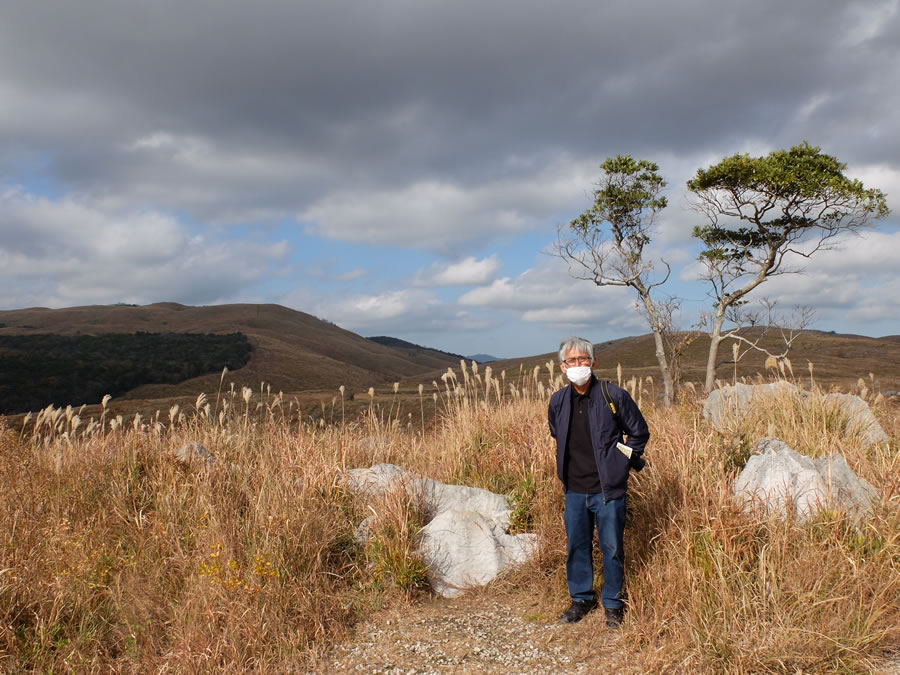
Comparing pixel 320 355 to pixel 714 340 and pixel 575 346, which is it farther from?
pixel 575 346

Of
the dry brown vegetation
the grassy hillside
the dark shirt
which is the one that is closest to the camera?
the dry brown vegetation

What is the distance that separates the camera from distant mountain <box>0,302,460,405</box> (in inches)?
2995

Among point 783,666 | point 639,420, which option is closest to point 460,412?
point 639,420

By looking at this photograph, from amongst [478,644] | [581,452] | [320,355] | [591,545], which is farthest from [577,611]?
[320,355]

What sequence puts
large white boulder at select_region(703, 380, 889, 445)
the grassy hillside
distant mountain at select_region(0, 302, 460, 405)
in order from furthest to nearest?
1. distant mountain at select_region(0, 302, 460, 405)
2. the grassy hillside
3. large white boulder at select_region(703, 380, 889, 445)

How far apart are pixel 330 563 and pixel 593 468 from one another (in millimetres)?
2526

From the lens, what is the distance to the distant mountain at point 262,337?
76.1m

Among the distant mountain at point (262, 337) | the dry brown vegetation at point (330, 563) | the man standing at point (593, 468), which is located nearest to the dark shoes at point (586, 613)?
the man standing at point (593, 468)

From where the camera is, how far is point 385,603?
4738mm

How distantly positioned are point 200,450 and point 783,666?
643 cm

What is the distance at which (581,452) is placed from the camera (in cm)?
451

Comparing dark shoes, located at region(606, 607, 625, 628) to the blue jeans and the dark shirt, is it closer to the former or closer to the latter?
the blue jeans

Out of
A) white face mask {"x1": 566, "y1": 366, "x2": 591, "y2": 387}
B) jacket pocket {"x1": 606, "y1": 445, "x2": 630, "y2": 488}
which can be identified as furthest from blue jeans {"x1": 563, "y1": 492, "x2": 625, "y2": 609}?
white face mask {"x1": 566, "y1": 366, "x2": 591, "y2": 387}

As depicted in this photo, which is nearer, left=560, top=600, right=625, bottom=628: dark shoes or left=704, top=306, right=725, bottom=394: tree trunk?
left=560, top=600, right=625, bottom=628: dark shoes
